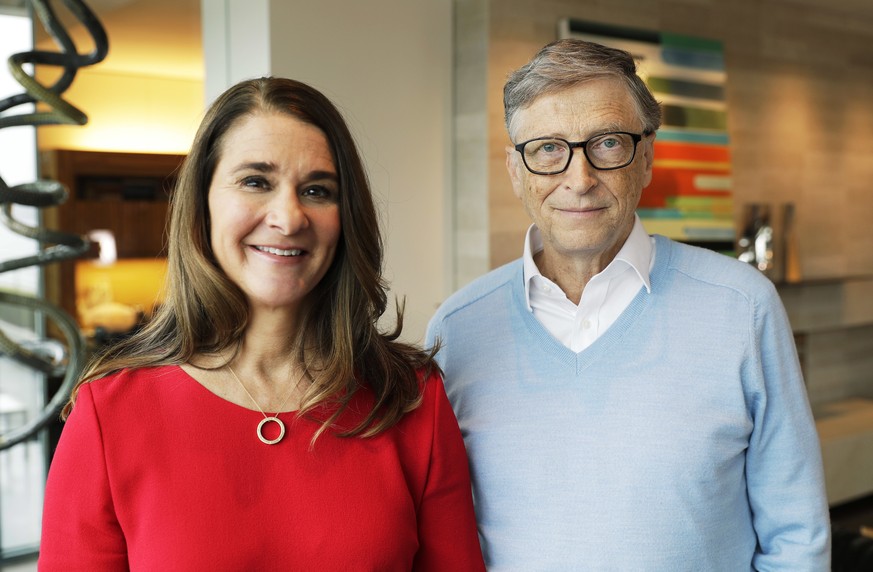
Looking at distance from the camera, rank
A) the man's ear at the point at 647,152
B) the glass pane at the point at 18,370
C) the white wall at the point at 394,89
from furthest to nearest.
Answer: the glass pane at the point at 18,370
the white wall at the point at 394,89
the man's ear at the point at 647,152

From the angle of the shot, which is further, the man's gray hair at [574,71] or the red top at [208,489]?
the man's gray hair at [574,71]

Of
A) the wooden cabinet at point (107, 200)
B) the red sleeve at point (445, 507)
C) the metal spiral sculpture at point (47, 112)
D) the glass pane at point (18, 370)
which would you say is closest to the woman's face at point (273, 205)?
the red sleeve at point (445, 507)

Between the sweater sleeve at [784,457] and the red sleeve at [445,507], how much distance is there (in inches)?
20.7

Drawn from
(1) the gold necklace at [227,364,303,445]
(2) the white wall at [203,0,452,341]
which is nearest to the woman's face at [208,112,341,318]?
(1) the gold necklace at [227,364,303,445]

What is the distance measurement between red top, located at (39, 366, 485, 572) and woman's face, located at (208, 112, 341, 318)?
7.9 inches

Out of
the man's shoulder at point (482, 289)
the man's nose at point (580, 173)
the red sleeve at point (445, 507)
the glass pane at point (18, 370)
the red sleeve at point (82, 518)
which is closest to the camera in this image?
the red sleeve at point (82, 518)

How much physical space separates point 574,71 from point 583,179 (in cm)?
19

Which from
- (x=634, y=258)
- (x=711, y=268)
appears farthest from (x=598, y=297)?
(x=711, y=268)

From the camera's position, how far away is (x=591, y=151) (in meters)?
1.56

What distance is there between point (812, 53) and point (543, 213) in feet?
15.3

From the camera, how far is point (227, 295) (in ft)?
4.47

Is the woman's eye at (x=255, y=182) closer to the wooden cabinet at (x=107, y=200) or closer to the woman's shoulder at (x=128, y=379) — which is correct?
the woman's shoulder at (x=128, y=379)

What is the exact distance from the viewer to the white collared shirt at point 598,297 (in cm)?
160

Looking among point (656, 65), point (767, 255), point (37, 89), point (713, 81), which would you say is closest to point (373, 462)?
point (37, 89)
